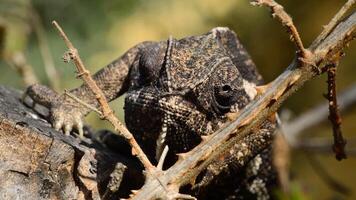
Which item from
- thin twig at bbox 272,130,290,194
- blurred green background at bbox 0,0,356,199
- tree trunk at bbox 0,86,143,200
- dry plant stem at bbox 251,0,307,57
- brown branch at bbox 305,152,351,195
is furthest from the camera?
blurred green background at bbox 0,0,356,199

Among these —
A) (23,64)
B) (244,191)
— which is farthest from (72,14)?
(244,191)

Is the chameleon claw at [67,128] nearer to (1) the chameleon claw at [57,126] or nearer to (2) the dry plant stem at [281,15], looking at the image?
(1) the chameleon claw at [57,126]

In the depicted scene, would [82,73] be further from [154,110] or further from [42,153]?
[154,110]

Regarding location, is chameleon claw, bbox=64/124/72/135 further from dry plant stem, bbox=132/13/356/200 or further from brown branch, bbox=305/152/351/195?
brown branch, bbox=305/152/351/195

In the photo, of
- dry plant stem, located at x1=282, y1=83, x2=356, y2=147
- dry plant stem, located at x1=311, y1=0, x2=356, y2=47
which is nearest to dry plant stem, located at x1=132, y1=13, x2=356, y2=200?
dry plant stem, located at x1=311, y1=0, x2=356, y2=47

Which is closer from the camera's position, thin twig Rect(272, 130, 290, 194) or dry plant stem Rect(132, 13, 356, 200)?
thin twig Rect(272, 130, 290, 194)
